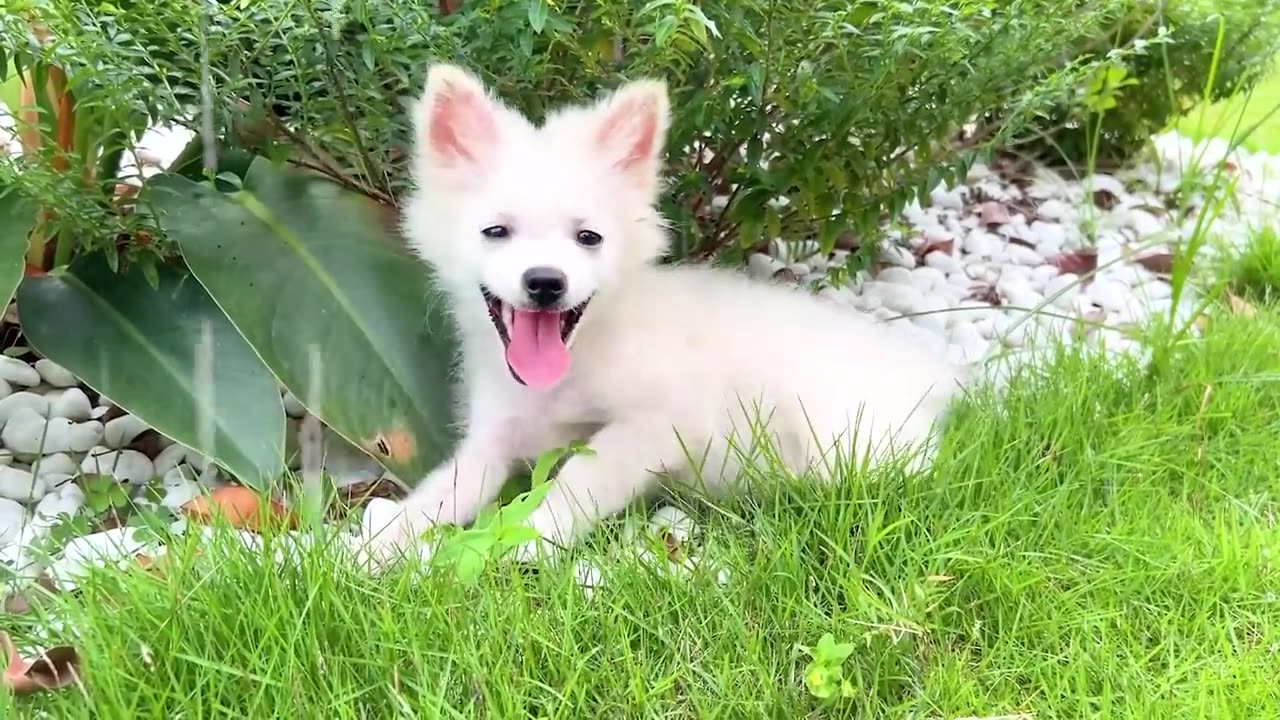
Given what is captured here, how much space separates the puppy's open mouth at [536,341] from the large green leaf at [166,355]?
42 centimetres

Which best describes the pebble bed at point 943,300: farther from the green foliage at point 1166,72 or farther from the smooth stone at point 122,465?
the green foliage at point 1166,72

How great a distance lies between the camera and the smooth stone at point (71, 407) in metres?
1.96

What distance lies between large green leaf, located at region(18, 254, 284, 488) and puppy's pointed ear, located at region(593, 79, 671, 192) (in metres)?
0.70

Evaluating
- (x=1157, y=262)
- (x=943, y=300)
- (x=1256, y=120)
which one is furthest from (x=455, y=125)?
(x=1256, y=120)

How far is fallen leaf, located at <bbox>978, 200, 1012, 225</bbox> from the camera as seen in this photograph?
10.9ft

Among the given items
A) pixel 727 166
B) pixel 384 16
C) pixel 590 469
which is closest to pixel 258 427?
pixel 590 469

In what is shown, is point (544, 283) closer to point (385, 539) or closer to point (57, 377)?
point (385, 539)

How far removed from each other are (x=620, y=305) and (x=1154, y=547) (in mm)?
873

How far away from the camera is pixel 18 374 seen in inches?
79.9

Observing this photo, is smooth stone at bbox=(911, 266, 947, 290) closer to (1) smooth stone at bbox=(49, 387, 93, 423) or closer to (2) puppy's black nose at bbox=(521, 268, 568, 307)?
(2) puppy's black nose at bbox=(521, 268, 568, 307)

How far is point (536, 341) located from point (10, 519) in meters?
0.89

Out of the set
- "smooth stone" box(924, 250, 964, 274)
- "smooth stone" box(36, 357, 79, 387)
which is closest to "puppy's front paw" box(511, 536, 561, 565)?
"smooth stone" box(36, 357, 79, 387)

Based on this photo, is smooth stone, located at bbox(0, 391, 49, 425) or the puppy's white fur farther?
smooth stone, located at bbox(0, 391, 49, 425)

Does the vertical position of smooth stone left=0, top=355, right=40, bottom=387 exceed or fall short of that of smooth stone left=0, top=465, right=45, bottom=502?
it exceeds it
